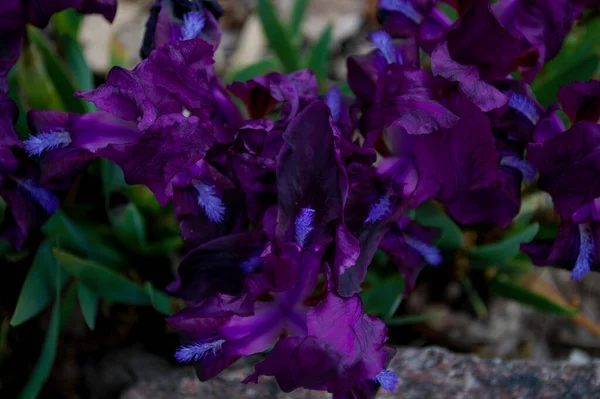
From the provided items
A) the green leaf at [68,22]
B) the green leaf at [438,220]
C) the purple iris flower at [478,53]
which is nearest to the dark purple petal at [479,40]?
the purple iris flower at [478,53]

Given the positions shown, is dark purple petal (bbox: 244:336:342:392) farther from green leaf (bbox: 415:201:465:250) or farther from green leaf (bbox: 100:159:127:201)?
green leaf (bbox: 100:159:127:201)

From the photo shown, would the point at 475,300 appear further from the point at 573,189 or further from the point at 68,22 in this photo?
the point at 68,22

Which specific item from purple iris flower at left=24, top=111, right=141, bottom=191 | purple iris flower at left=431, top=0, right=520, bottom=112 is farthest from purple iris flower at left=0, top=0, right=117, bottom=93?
purple iris flower at left=431, top=0, right=520, bottom=112

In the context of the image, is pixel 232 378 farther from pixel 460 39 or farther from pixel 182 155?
pixel 460 39

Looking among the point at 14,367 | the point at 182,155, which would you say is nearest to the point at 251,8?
the point at 14,367

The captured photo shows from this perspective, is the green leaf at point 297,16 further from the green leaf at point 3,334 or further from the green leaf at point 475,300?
the green leaf at point 3,334

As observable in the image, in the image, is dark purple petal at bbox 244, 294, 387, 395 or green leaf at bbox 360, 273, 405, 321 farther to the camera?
green leaf at bbox 360, 273, 405, 321
